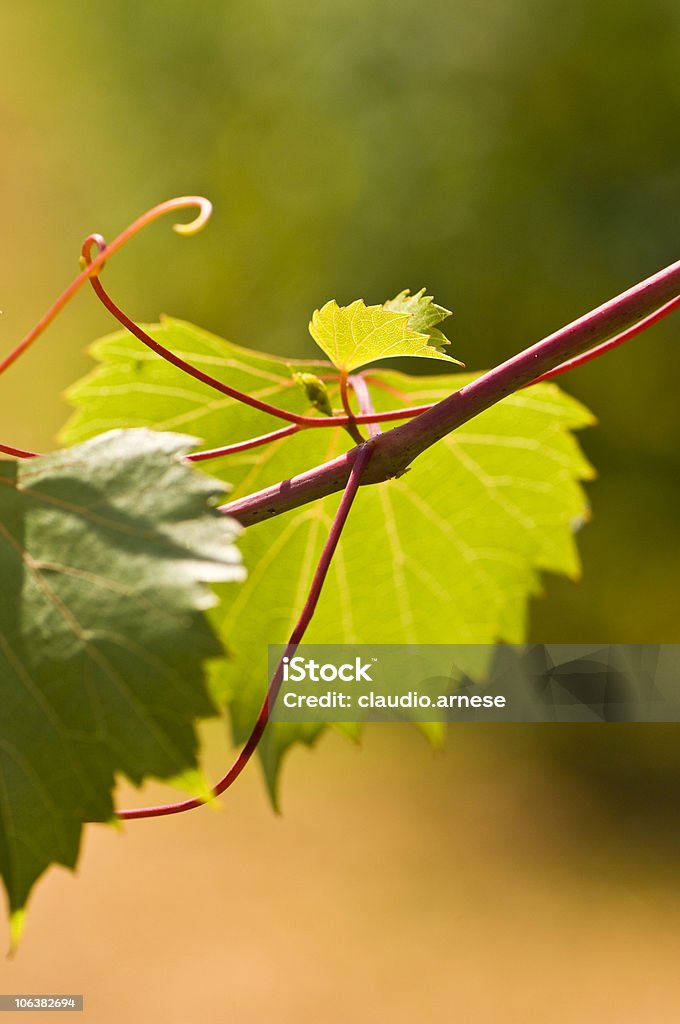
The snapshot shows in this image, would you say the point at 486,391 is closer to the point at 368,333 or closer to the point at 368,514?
the point at 368,333

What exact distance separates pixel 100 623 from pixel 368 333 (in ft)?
0.47

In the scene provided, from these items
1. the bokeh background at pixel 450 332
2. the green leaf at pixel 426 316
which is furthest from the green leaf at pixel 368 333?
the bokeh background at pixel 450 332

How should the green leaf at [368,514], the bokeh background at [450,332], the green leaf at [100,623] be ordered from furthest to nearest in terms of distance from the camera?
the bokeh background at [450,332] → the green leaf at [368,514] → the green leaf at [100,623]

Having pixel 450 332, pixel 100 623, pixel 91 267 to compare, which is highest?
pixel 450 332

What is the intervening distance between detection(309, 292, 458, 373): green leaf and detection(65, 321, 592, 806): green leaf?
128mm

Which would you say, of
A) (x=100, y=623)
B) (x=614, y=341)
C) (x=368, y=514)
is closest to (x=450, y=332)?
(x=368, y=514)

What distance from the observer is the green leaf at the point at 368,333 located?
0.33 metres

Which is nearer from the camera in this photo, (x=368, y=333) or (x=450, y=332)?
(x=368, y=333)

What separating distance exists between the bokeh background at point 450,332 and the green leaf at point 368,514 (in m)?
1.46

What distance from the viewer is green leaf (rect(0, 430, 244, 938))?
24 centimetres

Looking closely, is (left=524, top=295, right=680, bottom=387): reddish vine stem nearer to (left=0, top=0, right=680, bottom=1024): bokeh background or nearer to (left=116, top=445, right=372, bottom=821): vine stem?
(left=116, top=445, right=372, bottom=821): vine stem

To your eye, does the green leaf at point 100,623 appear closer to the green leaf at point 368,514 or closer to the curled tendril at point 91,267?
the curled tendril at point 91,267

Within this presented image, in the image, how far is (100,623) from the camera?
244mm

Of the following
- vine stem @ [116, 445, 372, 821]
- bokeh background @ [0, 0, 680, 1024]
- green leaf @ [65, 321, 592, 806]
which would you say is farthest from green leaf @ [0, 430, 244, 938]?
bokeh background @ [0, 0, 680, 1024]
